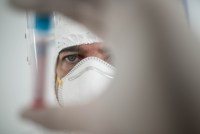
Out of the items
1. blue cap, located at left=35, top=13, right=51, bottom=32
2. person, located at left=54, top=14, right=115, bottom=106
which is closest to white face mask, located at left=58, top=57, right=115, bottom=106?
person, located at left=54, top=14, right=115, bottom=106

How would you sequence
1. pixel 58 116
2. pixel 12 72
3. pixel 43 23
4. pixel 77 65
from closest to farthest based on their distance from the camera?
pixel 58 116 < pixel 43 23 < pixel 77 65 < pixel 12 72

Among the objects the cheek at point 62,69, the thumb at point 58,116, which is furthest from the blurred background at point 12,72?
the thumb at point 58,116

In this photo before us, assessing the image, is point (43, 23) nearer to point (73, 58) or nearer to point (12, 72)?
point (73, 58)

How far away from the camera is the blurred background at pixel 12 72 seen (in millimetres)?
615

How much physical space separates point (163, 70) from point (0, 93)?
21.0 inches

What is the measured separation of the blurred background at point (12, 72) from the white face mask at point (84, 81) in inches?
5.4

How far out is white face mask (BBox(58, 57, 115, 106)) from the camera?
468 mm

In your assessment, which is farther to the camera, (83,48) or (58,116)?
(83,48)

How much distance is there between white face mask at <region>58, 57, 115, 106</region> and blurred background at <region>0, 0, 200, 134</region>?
0.14m

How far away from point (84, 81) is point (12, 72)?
0.86ft

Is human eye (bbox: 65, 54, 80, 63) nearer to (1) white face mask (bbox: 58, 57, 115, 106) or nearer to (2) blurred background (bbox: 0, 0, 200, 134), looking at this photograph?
(1) white face mask (bbox: 58, 57, 115, 106)

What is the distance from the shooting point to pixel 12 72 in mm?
634

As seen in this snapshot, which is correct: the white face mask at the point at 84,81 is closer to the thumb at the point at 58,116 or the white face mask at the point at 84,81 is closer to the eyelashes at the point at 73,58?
the eyelashes at the point at 73,58

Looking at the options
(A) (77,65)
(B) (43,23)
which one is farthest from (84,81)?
(B) (43,23)
